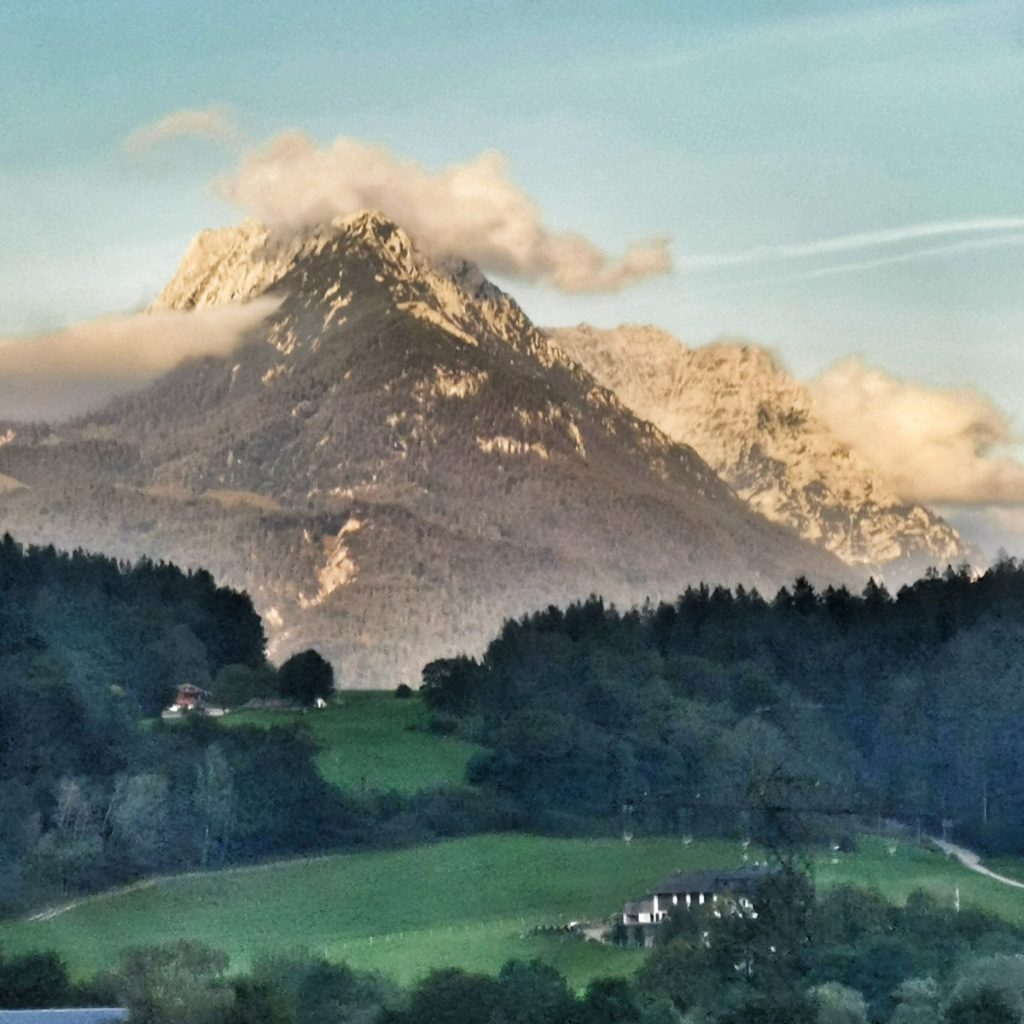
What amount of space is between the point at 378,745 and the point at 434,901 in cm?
3619

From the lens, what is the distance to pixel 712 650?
598 feet

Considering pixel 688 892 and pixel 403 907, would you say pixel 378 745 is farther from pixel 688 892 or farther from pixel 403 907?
pixel 688 892

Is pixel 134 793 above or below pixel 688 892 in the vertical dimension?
above

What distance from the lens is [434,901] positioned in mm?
111625

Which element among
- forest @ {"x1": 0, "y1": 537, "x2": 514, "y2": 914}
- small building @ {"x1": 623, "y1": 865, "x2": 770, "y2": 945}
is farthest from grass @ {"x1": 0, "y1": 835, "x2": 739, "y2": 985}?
forest @ {"x1": 0, "y1": 537, "x2": 514, "y2": 914}

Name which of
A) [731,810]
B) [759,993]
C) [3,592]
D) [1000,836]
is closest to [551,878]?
[731,810]

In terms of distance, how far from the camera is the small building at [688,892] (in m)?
97.2

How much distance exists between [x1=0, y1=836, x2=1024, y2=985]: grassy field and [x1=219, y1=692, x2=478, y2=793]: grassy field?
36.6ft

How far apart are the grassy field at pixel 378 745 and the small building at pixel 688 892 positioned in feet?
92.0

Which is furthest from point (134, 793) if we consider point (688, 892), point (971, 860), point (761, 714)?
point (761, 714)

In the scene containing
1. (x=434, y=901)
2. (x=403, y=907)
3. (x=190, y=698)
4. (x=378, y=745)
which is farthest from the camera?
(x=190, y=698)

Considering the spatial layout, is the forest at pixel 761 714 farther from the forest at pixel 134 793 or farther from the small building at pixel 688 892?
the forest at pixel 134 793

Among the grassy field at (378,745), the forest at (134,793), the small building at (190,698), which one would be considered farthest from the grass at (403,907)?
the small building at (190,698)

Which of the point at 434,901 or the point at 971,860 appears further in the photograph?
the point at 971,860
